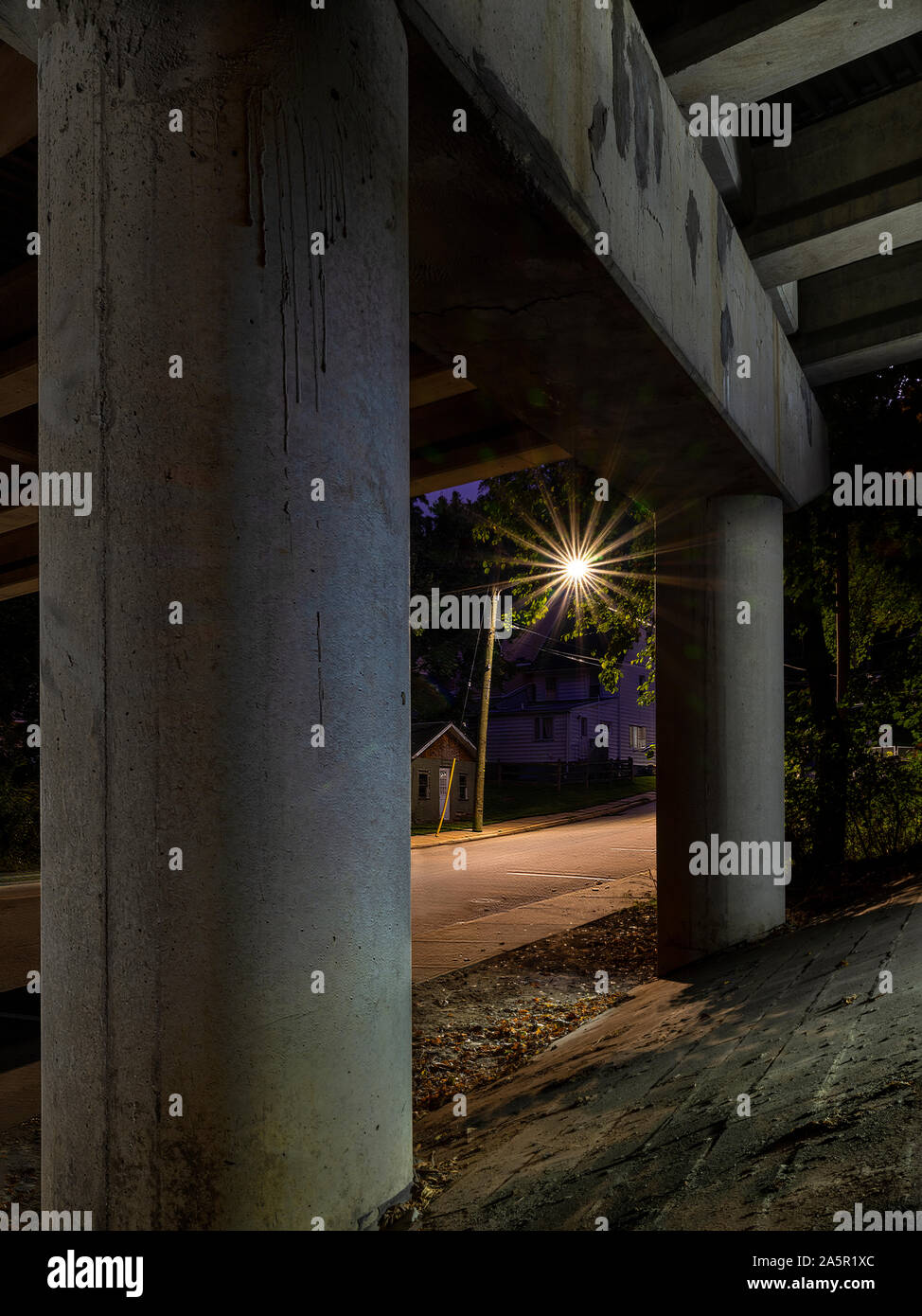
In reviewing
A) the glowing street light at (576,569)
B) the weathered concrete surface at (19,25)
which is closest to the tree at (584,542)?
the glowing street light at (576,569)

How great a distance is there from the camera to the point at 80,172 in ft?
8.75

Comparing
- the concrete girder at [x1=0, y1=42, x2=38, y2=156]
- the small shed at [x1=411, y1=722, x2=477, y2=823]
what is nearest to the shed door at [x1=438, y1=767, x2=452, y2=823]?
the small shed at [x1=411, y1=722, x2=477, y2=823]

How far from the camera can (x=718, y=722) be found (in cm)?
752

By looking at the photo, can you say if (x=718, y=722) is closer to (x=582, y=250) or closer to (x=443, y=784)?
(x=582, y=250)

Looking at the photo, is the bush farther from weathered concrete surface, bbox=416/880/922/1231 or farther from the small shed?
weathered concrete surface, bbox=416/880/922/1231

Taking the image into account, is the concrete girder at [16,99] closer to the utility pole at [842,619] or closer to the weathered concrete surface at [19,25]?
the weathered concrete surface at [19,25]

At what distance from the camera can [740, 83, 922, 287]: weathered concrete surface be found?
239 inches

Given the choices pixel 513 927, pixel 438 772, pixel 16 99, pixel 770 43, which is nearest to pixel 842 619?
pixel 513 927

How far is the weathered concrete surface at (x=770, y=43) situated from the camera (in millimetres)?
4785

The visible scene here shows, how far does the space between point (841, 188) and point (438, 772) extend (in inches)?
1190

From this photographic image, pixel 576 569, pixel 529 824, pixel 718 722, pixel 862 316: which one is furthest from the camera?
pixel 529 824

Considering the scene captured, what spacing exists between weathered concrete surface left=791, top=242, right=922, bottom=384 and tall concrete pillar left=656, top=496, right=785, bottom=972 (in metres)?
1.66

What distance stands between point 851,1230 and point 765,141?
6969mm
